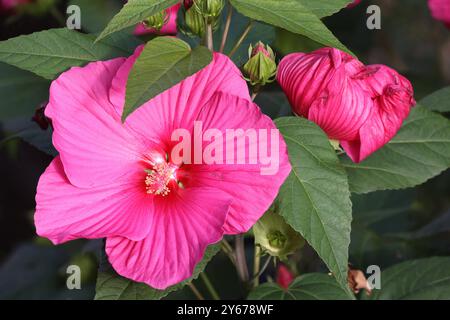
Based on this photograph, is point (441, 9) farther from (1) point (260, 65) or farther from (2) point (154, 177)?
(2) point (154, 177)

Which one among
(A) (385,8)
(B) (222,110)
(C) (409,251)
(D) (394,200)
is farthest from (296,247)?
(A) (385,8)

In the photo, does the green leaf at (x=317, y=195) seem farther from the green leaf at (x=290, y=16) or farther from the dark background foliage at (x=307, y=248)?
the dark background foliage at (x=307, y=248)

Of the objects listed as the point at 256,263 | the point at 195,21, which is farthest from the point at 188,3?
the point at 256,263

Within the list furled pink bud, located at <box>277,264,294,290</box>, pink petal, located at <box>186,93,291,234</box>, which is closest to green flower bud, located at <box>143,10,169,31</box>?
pink petal, located at <box>186,93,291,234</box>

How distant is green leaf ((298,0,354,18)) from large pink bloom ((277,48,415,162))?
45mm

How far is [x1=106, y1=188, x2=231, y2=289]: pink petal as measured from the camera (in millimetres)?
756

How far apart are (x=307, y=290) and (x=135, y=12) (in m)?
0.45

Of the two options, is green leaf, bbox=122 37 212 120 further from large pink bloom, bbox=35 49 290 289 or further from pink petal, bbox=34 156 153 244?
pink petal, bbox=34 156 153 244

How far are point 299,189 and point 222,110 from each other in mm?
124

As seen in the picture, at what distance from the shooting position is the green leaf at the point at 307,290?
96 cm

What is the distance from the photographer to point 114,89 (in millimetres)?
779

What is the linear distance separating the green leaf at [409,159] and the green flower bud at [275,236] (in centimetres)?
10

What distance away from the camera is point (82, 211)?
80cm

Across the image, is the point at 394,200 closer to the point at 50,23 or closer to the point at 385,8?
the point at 385,8
